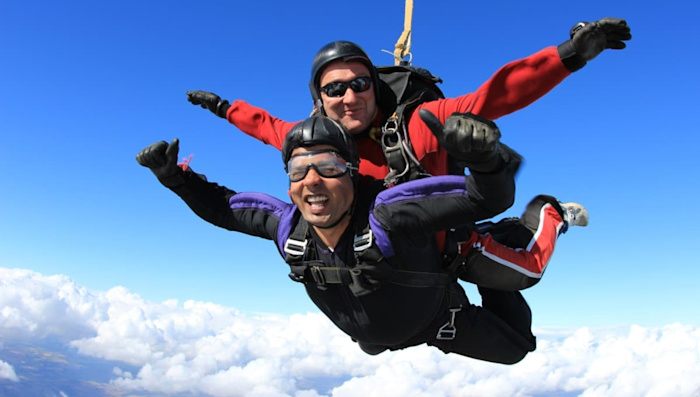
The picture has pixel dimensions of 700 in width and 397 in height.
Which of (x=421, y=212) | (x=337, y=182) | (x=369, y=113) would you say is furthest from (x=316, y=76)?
(x=421, y=212)

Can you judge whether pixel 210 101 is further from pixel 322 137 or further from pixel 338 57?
pixel 322 137

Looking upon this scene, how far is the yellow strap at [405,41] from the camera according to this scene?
15.2 feet

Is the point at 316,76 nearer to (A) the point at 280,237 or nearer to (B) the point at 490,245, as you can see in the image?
(A) the point at 280,237

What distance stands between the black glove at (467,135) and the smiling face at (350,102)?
1.17m

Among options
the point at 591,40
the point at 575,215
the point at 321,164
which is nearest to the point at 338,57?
the point at 321,164

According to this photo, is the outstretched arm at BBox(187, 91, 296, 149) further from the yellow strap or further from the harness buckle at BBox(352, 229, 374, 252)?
the harness buckle at BBox(352, 229, 374, 252)

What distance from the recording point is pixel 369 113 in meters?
3.64

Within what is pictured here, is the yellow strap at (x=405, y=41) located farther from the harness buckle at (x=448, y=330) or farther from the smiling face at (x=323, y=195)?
the harness buckle at (x=448, y=330)

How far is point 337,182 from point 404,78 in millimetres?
1001

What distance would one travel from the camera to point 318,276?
11.1ft

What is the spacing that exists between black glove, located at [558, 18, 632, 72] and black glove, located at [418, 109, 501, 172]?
2.69 ft

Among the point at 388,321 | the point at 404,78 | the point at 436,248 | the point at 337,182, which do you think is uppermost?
the point at 404,78

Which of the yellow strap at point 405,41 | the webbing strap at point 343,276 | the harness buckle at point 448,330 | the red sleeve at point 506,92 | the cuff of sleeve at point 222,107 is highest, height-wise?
the yellow strap at point 405,41

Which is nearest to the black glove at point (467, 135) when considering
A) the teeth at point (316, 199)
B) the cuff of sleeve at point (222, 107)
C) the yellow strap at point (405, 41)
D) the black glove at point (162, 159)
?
the teeth at point (316, 199)
